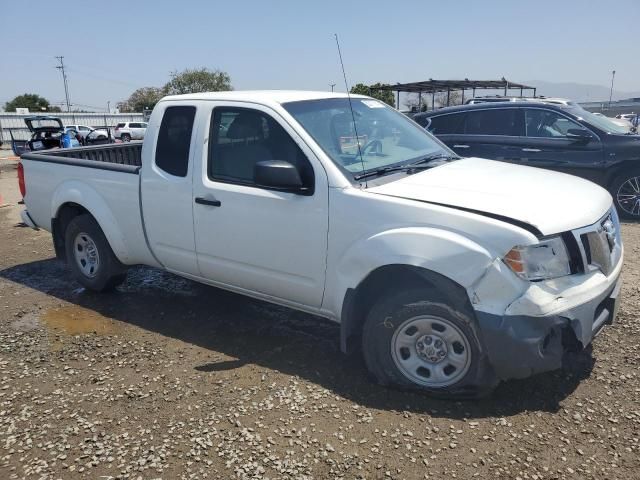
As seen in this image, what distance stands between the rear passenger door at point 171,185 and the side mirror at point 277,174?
912mm

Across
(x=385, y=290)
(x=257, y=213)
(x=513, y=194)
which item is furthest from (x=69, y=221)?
(x=513, y=194)

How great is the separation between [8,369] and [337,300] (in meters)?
2.50

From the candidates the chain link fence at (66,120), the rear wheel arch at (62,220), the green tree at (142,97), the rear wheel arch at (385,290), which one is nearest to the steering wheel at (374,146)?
the rear wheel arch at (385,290)

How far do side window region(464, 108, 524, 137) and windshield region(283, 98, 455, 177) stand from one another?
4.45 metres

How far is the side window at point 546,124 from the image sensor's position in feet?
26.0

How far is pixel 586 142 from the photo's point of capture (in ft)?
25.5

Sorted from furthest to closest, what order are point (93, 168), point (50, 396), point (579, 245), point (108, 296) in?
point (108, 296) → point (93, 168) → point (50, 396) → point (579, 245)

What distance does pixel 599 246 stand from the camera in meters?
3.03

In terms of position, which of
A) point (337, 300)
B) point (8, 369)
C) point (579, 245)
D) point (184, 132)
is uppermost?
point (184, 132)

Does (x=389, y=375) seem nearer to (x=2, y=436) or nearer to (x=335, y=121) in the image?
(x=335, y=121)

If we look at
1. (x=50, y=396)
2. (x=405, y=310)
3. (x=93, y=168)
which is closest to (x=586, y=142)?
(x=405, y=310)

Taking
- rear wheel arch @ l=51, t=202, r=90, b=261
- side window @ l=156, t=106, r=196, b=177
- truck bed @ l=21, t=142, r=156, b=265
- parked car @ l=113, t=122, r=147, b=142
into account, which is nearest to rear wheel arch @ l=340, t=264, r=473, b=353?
side window @ l=156, t=106, r=196, b=177

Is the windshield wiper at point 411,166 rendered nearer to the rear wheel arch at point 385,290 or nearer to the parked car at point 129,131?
the rear wheel arch at point 385,290

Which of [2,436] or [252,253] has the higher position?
[252,253]
